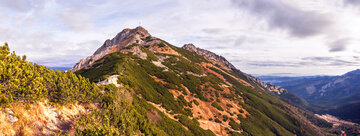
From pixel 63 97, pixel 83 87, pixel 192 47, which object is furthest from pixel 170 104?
pixel 192 47

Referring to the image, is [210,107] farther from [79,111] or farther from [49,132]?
[49,132]

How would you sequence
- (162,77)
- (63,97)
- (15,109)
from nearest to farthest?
(15,109)
(63,97)
(162,77)

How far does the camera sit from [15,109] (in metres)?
9.35

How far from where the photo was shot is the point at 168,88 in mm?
41844

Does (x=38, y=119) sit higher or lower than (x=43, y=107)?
lower

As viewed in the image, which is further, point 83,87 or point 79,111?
point 83,87

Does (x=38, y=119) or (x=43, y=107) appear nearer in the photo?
(x=38, y=119)

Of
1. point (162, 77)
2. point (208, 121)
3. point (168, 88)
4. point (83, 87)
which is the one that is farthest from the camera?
point (162, 77)

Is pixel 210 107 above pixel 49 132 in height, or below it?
below

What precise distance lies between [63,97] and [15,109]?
11.0ft

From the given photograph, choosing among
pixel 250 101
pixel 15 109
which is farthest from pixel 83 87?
pixel 250 101

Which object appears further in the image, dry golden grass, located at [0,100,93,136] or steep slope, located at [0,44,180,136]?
steep slope, located at [0,44,180,136]

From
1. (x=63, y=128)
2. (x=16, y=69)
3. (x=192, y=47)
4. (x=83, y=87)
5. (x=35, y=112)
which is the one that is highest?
(x=192, y=47)

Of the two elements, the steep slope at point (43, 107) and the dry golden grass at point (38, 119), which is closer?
the dry golden grass at point (38, 119)
